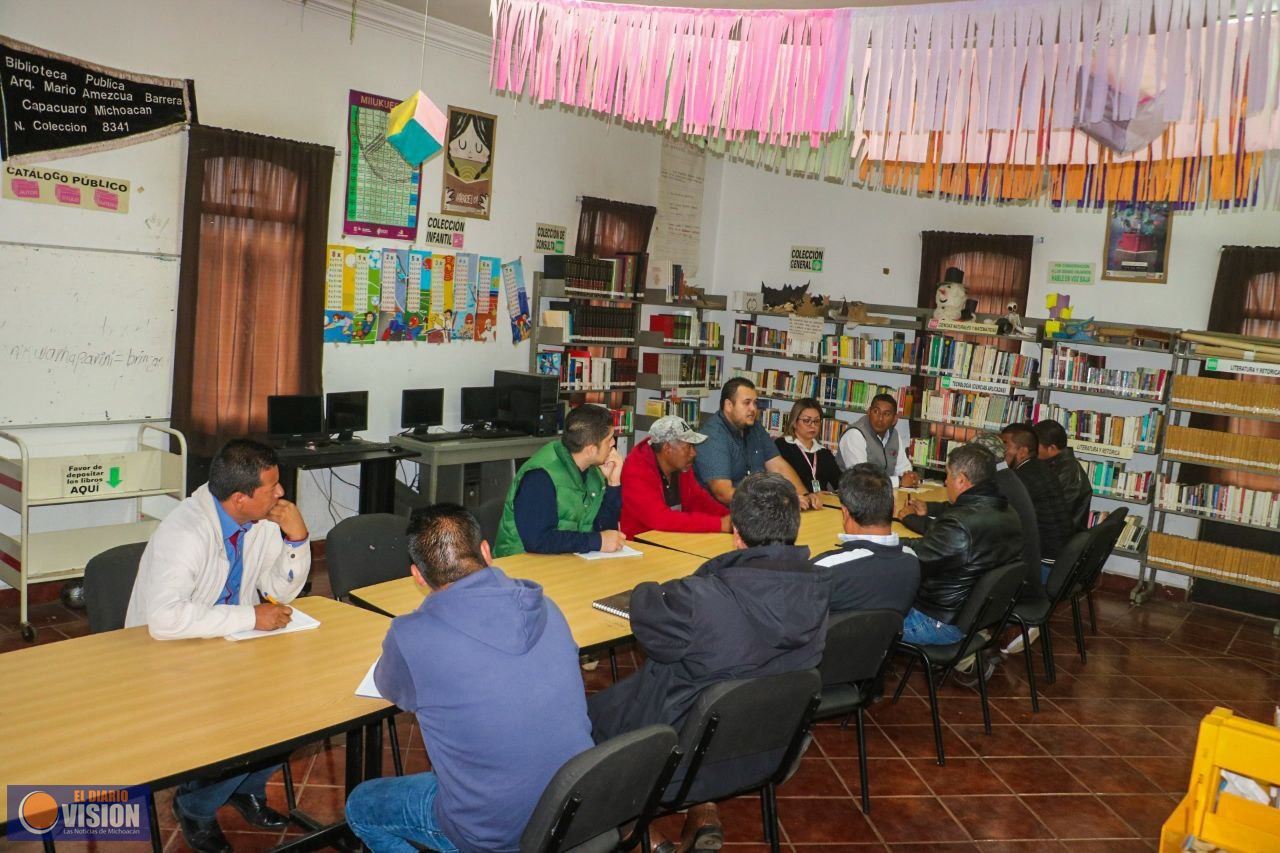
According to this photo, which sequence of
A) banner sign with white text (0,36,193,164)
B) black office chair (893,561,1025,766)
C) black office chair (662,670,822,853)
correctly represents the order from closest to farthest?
black office chair (662,670,822,853) < black office chair (893,561,1025,766) < banner sign with white text (0,36,193,164)

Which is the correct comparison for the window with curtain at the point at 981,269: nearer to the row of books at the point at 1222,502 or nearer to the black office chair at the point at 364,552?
the row of books at the point at 1222,502

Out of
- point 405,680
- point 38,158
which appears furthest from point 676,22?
point 38,158

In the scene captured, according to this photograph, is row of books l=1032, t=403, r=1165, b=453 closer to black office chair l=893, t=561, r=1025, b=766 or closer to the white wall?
black office chair l=893, t=561, r=1025, b=766

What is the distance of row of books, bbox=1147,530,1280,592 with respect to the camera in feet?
22.5

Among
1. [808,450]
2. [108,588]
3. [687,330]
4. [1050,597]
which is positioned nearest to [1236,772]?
[108,588]

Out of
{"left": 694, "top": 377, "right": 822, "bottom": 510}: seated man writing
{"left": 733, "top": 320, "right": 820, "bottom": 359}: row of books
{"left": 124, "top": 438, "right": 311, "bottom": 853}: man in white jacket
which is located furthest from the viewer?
{"left": 733, "top": 320, "right": 820, "bottom": 359}: row of books

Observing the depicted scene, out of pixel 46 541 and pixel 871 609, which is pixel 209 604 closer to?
pixel 871 609

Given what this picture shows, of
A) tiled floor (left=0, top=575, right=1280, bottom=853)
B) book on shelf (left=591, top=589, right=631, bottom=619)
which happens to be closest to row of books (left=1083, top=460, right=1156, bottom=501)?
tiled floor (left=0, top=575, right=1280, bottom=853)

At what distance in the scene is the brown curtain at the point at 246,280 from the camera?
5816mm

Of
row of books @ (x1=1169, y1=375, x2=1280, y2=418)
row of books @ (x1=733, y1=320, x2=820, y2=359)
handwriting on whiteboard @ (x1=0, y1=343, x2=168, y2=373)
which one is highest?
row of books @ (x1=733, y1=320, x2=820, y2=359)

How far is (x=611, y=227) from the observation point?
8516mm

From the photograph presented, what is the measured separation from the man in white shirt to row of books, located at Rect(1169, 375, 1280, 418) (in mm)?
2089

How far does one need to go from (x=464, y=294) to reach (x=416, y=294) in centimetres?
43

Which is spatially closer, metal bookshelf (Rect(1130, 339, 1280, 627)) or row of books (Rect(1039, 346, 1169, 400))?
metal bookshelf (Rect(1130, 339, 1280, 627))
